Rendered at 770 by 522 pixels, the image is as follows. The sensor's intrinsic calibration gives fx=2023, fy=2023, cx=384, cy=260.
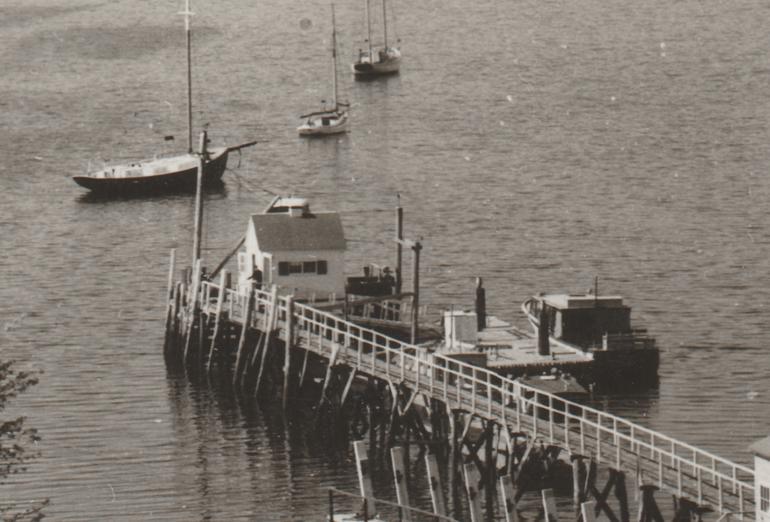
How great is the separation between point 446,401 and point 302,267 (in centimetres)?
1727

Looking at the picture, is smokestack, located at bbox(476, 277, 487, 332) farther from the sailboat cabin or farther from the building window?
the building window

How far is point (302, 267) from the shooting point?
7744cm

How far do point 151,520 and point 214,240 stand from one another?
2158 inches

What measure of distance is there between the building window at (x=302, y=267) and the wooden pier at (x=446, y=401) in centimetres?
132

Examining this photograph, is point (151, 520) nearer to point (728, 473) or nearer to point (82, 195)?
point (728, 473)

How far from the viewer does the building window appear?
77.2 metres

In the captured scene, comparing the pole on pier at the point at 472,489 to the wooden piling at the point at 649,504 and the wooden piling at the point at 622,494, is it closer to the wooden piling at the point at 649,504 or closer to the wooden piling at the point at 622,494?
the wooden piling at the point at 622,494

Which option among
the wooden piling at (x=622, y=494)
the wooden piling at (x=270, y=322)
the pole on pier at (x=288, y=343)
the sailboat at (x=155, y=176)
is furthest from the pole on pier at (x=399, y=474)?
the sailboat at (x=155, y=176)

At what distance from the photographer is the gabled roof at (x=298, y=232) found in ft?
253

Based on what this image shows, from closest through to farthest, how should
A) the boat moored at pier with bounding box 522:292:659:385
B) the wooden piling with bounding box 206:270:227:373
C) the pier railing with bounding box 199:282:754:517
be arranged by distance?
the pier railing with bounding box 199:282:754:517 → the boat moored at pier with bounding box 522:292:659:385 → the wooden piling with bounding box 206:270:227:373

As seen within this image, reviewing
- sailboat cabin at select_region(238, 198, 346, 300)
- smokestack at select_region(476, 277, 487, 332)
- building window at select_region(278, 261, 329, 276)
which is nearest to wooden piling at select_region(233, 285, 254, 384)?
sailboat cabin at select_region(238, 198, 346, 300)

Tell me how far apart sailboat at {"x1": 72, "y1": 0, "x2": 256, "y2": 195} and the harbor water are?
3.94ft

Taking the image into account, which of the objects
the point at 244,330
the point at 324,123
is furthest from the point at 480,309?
the point at 324,123

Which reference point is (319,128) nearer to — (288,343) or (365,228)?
(365,228)
